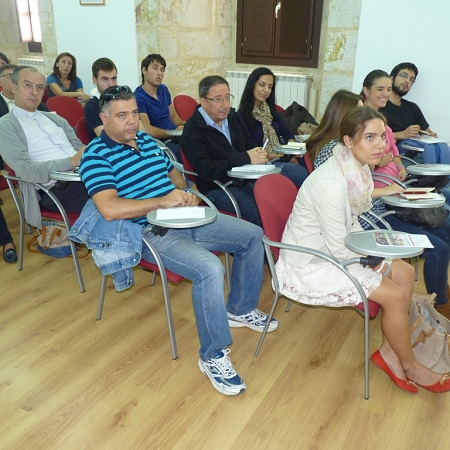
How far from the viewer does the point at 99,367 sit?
2.11 m

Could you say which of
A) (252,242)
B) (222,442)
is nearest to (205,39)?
(252,242)

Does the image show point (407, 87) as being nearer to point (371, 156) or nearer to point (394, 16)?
point (394, 16)

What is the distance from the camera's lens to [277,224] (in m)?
2.08

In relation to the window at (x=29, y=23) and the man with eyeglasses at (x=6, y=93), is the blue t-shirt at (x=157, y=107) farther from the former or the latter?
the window at (x=29, y=23)

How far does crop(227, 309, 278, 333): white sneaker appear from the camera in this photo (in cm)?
238

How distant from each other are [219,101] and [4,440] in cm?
217

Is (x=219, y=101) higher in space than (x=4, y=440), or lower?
higher

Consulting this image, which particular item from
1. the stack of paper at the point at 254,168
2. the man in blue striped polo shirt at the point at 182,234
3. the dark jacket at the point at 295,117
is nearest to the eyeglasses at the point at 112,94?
the man in blue striped polo shirt at the point at 182,234

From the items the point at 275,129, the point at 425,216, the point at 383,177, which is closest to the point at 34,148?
the point at 275,129

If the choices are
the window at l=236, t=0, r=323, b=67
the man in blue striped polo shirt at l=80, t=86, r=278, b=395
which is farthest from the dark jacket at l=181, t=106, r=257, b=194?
the window at l=236, t=0, r=323, b=67

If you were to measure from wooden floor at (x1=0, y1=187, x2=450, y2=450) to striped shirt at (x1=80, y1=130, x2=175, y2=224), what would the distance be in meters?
0.69

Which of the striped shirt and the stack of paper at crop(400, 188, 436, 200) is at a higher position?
the striped shirt

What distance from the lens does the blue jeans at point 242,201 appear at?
9.02 ft

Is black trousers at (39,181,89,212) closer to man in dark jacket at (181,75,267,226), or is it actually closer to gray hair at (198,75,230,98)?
man in dark jacket at (181,75,267,226)
